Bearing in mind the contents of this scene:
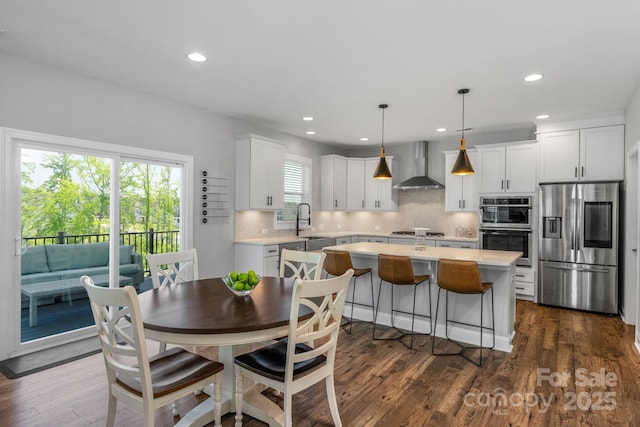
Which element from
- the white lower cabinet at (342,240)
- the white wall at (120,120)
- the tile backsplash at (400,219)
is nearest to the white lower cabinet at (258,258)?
the white wall at (120,120)

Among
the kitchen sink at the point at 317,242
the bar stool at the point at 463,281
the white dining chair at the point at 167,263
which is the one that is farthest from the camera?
the kitchen sink at the point at 317,242

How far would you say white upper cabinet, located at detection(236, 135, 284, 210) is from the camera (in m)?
5.19

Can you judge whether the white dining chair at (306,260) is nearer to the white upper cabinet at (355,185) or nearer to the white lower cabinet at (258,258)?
the white lower cabinet at (258,258)

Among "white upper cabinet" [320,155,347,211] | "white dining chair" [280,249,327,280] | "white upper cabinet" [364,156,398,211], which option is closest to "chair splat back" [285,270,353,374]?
"white dining chair" [280,249,327,280]

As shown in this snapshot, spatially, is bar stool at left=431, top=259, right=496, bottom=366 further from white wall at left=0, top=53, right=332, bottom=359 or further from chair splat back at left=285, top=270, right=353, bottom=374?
white wall at left=0, top=53, right=332, bottom=359

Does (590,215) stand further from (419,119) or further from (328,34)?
(328,34)

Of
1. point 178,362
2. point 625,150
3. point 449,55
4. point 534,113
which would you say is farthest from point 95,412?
point 625,150

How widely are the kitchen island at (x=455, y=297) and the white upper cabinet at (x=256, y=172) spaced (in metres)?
1.74

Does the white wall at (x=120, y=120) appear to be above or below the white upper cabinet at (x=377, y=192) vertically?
above

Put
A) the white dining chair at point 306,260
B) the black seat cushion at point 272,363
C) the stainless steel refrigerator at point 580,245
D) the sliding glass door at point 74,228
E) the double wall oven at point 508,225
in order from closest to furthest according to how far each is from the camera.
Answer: the black seat cushion at point 272,363
the white dining chair at point 306,260
the sliding glass door at point 74,228
the stainless steel refrigerator at point 580,245
the double wall oven at point 508,225

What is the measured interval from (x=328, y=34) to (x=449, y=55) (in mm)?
1100

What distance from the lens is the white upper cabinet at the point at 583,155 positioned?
479 centimetres

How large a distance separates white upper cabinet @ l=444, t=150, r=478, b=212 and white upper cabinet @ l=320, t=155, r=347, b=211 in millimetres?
2008

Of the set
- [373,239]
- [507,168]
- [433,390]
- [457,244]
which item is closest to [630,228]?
[507,168]
